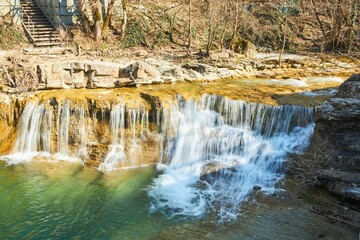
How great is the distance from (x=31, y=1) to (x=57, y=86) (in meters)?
10.1

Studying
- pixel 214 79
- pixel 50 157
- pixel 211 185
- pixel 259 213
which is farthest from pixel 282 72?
pixel 50 157

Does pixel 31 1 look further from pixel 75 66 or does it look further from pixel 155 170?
pixel 155 170

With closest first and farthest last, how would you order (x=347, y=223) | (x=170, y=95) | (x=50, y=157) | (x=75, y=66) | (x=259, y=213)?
1. (x=347, y=223)
2. (x=259, y=213)
3. (x=50, y=157)
4. (x=170, y=95)
5. (x=75, y=66)

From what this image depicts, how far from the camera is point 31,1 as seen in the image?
72.2ft

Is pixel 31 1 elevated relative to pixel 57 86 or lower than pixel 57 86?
elevated

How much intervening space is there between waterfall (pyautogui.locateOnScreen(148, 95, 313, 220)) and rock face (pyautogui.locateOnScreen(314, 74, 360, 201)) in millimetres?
1315

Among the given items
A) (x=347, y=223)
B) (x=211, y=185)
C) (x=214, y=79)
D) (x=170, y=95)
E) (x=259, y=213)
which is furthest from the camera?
(x=214, y=79)

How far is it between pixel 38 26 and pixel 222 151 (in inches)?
544

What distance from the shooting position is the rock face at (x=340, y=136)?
979cm

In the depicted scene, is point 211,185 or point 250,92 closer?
point 211,185

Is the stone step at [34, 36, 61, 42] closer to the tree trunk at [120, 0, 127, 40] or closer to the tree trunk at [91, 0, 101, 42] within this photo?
the tree trunk at [91, 0, 101, 42]

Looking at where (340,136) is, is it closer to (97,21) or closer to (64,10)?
(97,21)

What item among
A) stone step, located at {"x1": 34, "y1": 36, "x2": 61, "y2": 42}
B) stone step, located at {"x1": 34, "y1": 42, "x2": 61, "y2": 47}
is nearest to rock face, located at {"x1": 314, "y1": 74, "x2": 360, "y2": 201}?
stone step, located at {"x1": 34, "y1": 42, "x2": 61, "y2": 47}

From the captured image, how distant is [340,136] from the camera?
10.7m
